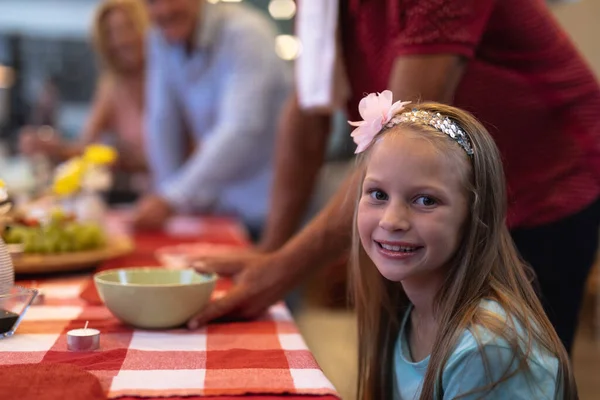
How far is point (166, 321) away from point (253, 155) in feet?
5.05

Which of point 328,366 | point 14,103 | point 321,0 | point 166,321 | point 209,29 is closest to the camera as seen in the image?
point 166,321

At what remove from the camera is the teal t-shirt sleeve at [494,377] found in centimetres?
91

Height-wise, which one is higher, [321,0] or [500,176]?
[321,0]

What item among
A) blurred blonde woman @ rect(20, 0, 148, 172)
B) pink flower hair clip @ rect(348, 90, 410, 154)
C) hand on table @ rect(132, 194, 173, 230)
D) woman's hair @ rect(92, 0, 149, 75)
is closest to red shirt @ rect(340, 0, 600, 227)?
pink flower hair clip @ rect(348, 90, 410, 154)

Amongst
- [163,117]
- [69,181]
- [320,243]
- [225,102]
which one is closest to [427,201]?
[320,243]

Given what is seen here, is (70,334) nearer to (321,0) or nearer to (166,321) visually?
(166,321)

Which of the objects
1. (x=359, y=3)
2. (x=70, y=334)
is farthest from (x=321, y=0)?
(x=70, y=334)

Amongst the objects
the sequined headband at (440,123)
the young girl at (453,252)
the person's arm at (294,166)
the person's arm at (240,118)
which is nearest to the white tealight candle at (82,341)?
the young girl at (453,252)

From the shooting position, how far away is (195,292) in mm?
1172

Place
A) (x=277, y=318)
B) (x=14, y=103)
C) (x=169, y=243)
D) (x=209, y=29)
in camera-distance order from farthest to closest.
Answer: (x=14, y=103)
(x=209, y=29)
(x=169, y=243)
(x=277, y=318)

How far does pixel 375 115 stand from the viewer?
106 cm

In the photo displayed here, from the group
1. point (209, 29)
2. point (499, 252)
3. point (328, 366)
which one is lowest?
point (328, 366)

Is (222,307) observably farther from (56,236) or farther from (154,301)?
(56,236)

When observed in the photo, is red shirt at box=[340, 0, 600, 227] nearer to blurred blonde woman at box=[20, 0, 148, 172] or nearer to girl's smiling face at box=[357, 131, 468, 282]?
girl's smiling face at box=[357, 131, 468, 282]
